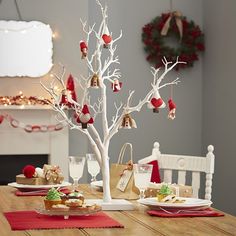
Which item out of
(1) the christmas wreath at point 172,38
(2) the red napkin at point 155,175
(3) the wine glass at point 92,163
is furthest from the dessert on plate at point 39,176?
(1) the christmas wreath at point 172,38

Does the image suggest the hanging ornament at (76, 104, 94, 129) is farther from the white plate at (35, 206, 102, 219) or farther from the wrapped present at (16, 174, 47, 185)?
the wrapped present at (16, 174, 47, 185)

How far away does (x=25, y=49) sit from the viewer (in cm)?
525

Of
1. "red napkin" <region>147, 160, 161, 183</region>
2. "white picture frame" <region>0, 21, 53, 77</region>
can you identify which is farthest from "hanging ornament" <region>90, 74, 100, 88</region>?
"white picture frame" <region>0, 21, 53, 77</region>

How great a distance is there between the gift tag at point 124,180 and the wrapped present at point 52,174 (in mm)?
363

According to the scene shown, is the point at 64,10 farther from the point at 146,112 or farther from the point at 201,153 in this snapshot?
the point at 201,153

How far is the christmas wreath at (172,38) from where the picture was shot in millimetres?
5750

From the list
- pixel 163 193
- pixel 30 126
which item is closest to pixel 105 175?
pixel 163 193

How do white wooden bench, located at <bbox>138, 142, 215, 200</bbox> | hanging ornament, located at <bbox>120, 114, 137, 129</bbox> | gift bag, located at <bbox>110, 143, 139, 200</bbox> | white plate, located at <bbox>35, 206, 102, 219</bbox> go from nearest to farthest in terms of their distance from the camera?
1. white plate, located at <bbox>35, 206, 102, 219</bbox>
2. hanging ornament, located at <bbox>120, 114, 137, 129</bbox>
3. gift bag, located at <bbox>110, 143, 139, 200</bbox>
4. white wooden bench, located at <bbox>138, 142, 215, 200</bbox>

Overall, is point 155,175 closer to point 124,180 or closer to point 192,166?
point 192,166

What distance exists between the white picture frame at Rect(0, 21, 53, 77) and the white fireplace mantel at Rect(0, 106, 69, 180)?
0.92ft

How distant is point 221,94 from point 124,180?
9.19ft

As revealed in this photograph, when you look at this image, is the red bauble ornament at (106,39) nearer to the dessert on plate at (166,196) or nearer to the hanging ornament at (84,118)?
the hanging ornament at (84,118)

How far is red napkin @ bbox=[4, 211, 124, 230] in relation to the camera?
226 cm

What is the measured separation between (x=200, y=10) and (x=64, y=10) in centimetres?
126
